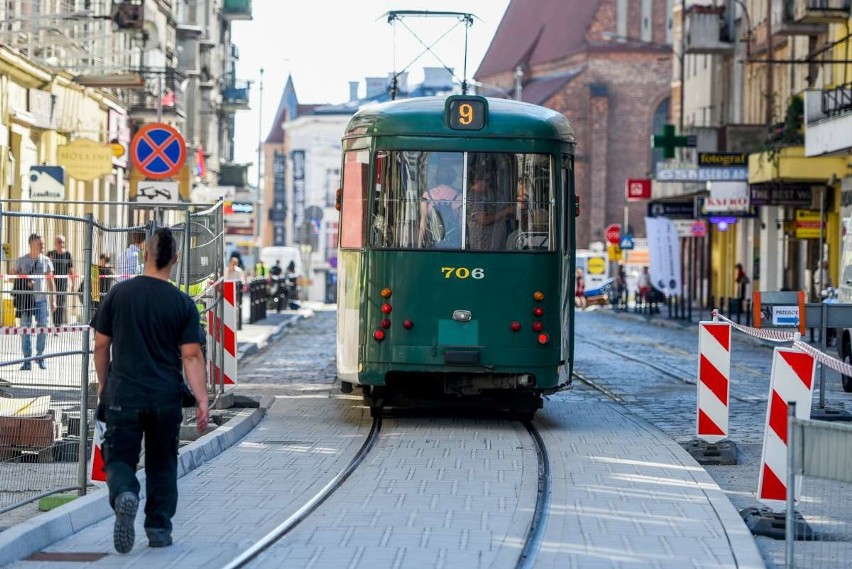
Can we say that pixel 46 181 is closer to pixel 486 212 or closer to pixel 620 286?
pixel 486 212

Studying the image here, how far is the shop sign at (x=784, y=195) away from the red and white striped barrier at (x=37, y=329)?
123 feet

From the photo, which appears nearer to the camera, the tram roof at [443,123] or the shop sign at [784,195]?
the tram roof at [443,123]

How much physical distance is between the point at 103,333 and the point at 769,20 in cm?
3928

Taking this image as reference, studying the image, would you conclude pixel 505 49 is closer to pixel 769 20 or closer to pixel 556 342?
pixel 769 20

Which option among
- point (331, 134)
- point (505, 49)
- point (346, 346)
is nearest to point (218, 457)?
point (346, 346)

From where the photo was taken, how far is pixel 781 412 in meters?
11.1

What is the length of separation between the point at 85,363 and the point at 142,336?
202 centimetres

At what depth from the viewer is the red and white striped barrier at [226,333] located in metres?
18.1

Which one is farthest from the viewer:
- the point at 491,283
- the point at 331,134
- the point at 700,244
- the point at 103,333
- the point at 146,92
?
the point at 331,134

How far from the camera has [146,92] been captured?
5672 cm

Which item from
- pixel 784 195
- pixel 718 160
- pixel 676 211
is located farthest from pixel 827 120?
pixel 676 211

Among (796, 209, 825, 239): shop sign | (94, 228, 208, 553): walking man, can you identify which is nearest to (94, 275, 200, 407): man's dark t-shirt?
(94, 228, 208, 553): walking man

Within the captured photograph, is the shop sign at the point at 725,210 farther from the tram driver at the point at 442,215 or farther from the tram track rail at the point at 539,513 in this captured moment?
the tram track rail at the point at 539,513

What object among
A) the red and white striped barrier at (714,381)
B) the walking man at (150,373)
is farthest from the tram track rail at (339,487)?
the red and white striped barrier at (714,381)
